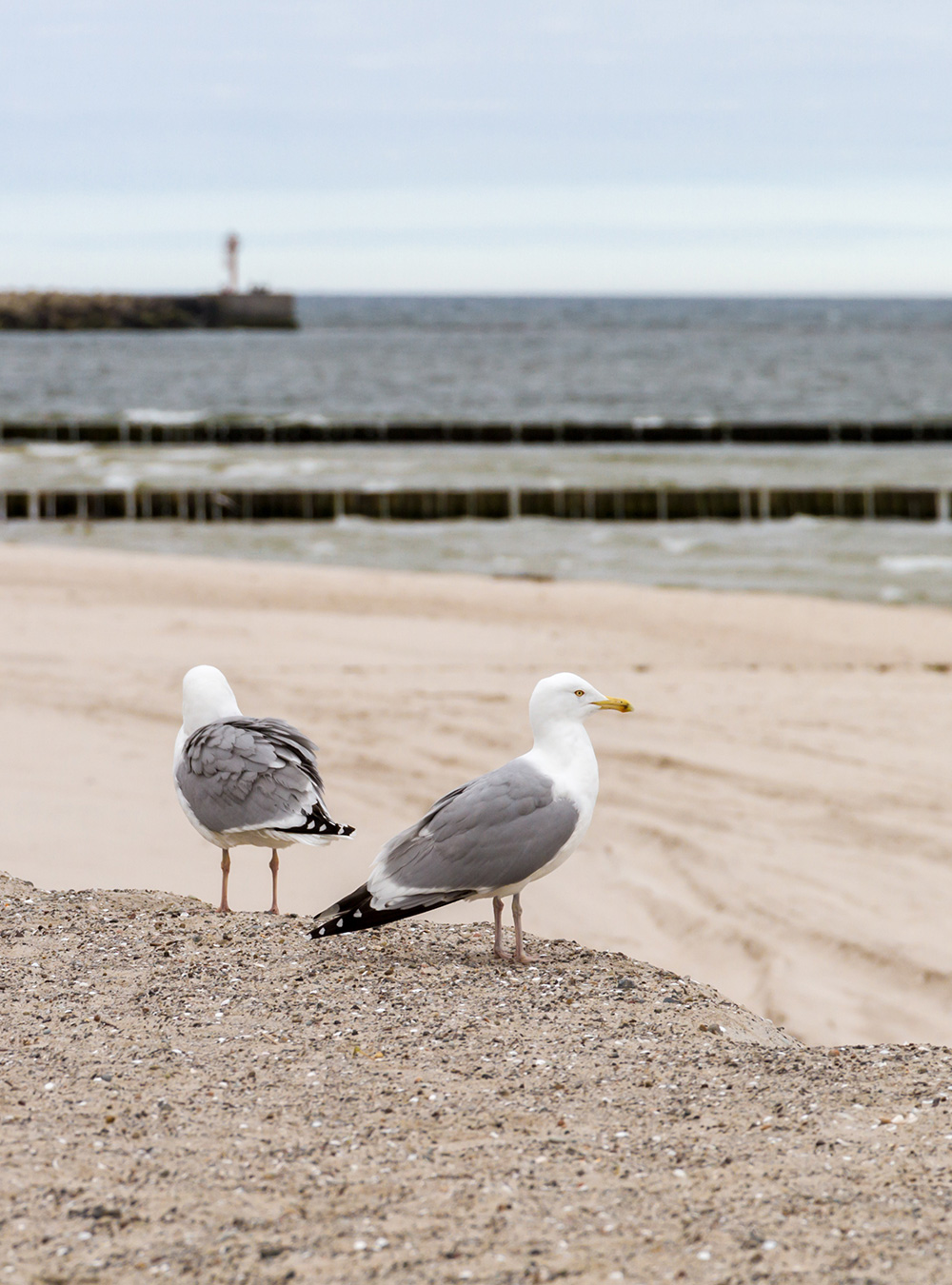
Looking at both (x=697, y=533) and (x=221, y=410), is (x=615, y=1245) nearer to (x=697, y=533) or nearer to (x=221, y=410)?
(x=697, y=533)

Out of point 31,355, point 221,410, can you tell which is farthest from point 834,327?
point 221,410

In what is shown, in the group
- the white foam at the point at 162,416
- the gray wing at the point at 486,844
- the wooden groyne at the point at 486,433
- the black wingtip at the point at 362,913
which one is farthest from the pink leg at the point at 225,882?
the white foam at the point at 162,416

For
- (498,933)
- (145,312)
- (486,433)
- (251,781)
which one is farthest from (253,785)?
(145,312)

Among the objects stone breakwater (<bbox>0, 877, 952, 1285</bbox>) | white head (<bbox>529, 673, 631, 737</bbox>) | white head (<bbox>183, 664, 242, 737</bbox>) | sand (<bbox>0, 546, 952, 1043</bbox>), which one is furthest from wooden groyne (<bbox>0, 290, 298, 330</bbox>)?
white head (<bbox>529, 673, 631, 737</bbox>)

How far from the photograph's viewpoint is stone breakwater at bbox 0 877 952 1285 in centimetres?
252

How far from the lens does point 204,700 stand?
4.00 metres

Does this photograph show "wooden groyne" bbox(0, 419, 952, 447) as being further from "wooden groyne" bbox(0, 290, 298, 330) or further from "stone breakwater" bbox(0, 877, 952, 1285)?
"wooden groyne" bbox(0, 290, 298, 330)

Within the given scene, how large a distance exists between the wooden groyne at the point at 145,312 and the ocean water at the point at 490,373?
42.5 inches

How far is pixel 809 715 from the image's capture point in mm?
8805

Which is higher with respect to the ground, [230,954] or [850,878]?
[230,954]

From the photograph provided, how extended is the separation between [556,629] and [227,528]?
7.83 metres

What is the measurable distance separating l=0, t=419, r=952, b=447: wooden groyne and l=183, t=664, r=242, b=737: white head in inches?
1014

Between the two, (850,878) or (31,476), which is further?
(31,476)

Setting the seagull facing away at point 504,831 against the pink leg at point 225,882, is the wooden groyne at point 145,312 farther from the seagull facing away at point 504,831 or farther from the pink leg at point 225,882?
the seagull facing away at point 504,831
